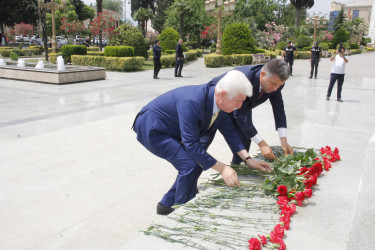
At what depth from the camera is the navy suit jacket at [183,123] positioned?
8.27 feet

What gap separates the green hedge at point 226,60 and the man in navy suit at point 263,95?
1769 centimetres

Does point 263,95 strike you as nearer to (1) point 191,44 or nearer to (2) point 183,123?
(2) point 183,123

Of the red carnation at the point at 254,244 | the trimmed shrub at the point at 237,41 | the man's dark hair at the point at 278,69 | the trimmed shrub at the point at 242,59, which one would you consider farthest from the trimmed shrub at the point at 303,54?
the red carnation at the point at 254,244

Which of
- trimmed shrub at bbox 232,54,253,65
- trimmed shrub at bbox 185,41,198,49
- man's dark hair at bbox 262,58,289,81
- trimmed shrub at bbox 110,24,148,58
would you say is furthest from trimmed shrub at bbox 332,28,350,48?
man's dark hair at bbox 262,58,289,81

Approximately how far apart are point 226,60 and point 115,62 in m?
Result: 7.30

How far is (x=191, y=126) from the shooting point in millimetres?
2502

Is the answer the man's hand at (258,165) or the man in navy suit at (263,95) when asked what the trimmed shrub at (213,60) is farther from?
the man's hand at (258,165)

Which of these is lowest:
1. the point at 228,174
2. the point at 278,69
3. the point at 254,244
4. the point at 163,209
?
the point at 163,209

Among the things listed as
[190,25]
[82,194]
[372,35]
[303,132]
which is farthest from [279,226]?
[372,35]

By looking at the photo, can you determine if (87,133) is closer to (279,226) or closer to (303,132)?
(303,132)

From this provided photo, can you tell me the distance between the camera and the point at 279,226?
2037mm

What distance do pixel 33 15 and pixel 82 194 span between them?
2002 inches

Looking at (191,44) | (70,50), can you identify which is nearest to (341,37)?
(191,44)

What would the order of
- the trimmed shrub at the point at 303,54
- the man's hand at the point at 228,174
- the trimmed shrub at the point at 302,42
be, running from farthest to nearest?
the trimmed shrub at the point at 302,42 → the trimmed shrub at the point at 303,54 → the man's hand at the point at 228,174
